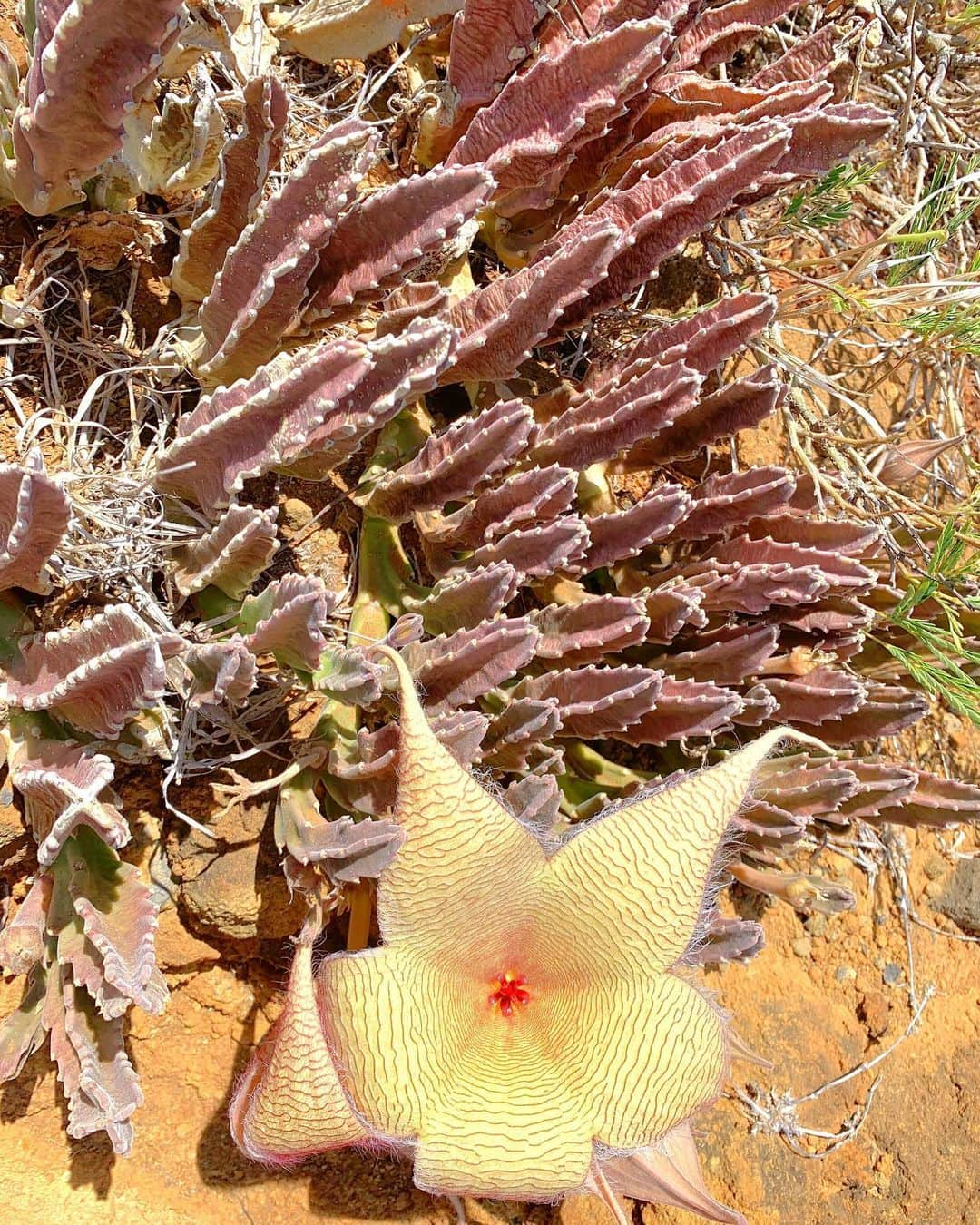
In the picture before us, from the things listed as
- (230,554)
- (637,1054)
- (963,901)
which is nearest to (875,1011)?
(963,901)

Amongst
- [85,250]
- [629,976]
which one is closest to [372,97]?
[85,250]

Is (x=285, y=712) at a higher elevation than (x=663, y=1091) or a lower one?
higher

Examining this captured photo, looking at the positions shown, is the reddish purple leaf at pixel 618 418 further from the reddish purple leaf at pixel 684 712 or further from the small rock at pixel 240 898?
the small rock at pixel 240 898

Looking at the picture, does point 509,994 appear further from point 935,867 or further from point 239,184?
point 935,867

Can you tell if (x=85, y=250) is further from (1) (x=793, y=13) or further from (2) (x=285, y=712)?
(1) (x=793, y=13)

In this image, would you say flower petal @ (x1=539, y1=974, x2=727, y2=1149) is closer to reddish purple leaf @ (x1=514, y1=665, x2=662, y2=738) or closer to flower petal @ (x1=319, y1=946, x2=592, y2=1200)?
flower petal @ (x1=319, y1=946, x2=592, y2=1200)

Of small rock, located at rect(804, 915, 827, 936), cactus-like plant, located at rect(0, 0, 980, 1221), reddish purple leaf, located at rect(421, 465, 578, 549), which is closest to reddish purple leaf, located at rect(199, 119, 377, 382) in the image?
cactus-like plant, located at rect(0, 0, 980, 1221)
